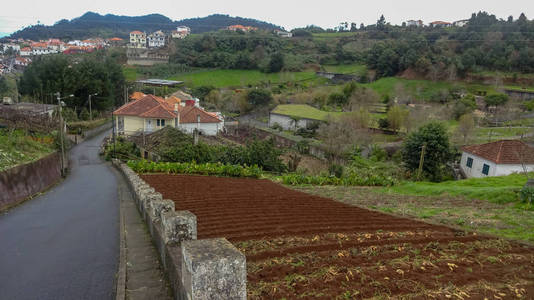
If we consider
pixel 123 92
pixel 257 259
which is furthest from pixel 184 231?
pixel 123 92

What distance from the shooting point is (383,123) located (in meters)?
50.2

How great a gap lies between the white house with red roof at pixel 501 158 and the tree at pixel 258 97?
42.2 meters

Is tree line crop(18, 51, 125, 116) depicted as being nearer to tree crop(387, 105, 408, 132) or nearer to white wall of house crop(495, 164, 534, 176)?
tree crop(387, 105, 408, 132)

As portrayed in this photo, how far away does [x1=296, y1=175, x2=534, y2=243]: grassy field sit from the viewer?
9734 mm

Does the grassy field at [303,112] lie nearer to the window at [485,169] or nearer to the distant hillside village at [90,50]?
the window at [485,169]

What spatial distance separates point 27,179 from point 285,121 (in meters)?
39.8

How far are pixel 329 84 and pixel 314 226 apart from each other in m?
79.5

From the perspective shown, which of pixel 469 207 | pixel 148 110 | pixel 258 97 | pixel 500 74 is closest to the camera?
pixel 469 207

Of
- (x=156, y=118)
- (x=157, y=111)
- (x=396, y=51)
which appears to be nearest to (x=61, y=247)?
(x=156, y=118)

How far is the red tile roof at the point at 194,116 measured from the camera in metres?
43.6

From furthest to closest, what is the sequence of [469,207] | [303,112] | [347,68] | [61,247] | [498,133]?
[347,68]
[303,112]
[498,133]
[469,207]
[61,247]

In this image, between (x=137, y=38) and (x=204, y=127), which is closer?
(x=204, y=127)

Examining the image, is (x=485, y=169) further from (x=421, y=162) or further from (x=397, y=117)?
(x=397, y=117)

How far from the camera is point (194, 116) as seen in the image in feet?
145
